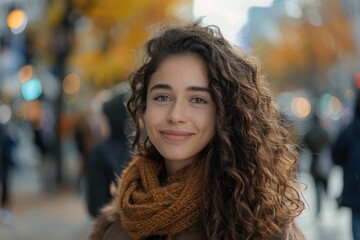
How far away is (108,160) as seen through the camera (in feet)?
16.6

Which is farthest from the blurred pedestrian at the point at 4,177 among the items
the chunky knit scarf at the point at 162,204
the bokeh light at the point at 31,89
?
the bokeh light at the point at 31,89

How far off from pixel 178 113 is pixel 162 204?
0.33 meters

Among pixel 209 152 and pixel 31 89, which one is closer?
pixel 209 152

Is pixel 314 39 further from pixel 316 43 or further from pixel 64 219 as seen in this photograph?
pixel 64 219

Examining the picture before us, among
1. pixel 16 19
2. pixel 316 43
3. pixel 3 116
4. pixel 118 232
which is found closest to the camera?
pixel 118 232

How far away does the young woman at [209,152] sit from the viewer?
2254 millimetres

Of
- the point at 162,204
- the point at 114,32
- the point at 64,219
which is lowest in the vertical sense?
the point at 64,219

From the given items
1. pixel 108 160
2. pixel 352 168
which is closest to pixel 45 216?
pixel 108 160

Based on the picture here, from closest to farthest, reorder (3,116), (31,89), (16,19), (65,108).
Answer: (16,19) → (65,108) → (3,116) → (31,89)

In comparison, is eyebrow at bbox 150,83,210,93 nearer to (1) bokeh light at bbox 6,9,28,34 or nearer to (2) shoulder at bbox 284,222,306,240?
(2) shoulder at bbox 284,222,306,240

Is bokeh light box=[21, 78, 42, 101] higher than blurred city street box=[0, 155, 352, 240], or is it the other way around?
bokeh light box=[21, 78, 42, 101]

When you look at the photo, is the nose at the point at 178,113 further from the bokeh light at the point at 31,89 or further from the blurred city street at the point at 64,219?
the bokeh light at the point at 31,89

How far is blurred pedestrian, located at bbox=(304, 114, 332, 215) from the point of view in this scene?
10.4 m

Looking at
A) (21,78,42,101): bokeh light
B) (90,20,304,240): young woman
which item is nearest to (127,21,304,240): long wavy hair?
(90,20,304,240): young woman
